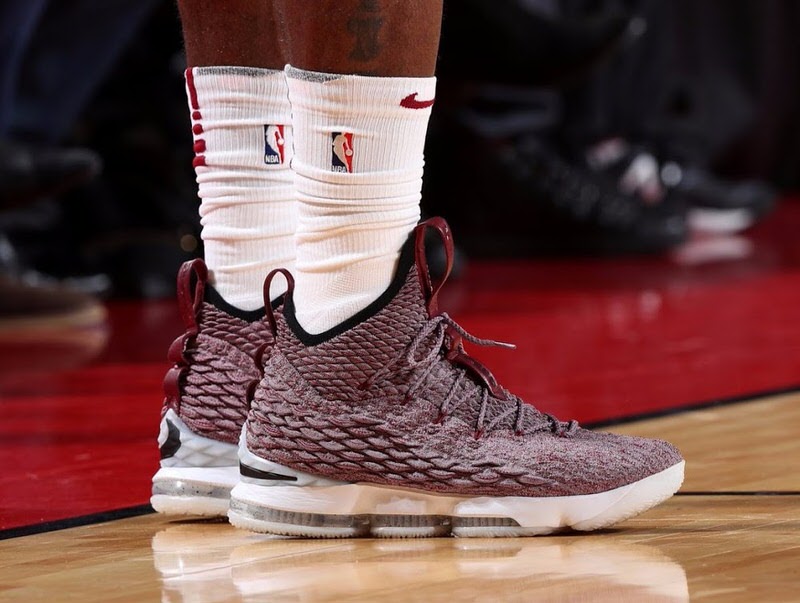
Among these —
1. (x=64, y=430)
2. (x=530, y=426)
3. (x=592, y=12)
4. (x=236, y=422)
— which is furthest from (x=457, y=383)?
(x=592, y=12)

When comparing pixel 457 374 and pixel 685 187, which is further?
pixel 685 187

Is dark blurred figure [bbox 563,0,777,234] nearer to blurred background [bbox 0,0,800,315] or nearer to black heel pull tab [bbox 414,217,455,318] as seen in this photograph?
blurred background [bbox 0,0,800,315]

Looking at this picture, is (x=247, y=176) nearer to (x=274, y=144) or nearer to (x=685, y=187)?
(x=274, y=144)

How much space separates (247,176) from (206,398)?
14 centimetres

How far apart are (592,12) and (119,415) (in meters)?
2.35

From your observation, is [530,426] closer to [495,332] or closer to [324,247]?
[324,247]

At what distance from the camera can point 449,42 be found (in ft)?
8.14

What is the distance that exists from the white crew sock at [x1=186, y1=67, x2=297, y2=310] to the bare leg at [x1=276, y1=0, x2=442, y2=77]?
11 centimetres

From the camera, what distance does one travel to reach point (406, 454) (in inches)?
32.5

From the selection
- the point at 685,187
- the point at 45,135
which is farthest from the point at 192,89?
the point at 685,187

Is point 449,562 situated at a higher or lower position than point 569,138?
higher

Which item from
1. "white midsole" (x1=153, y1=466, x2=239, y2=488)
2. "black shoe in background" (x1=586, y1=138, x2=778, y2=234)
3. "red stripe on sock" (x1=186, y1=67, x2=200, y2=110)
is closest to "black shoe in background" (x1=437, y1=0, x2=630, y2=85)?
"black shoe in background" (x1=586, y1=138, x2=778, y2=234)

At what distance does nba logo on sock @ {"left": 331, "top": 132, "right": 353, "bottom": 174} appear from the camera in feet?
2.68

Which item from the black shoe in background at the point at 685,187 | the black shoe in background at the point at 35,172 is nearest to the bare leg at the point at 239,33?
the black shoe in background at the point at 35,172
